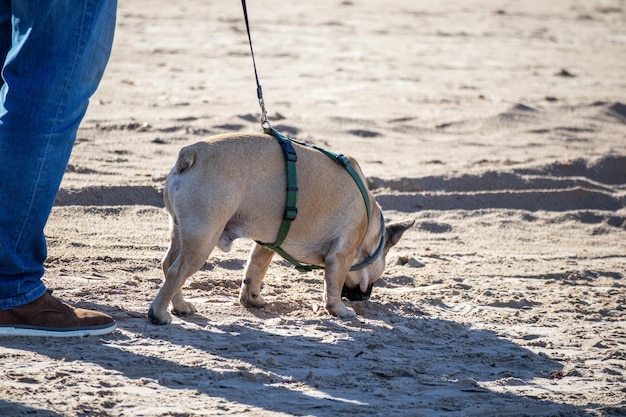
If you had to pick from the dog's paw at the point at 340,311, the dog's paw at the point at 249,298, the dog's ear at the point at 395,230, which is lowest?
Result: the dog's paw at the point at 340,311

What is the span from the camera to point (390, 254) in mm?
7016

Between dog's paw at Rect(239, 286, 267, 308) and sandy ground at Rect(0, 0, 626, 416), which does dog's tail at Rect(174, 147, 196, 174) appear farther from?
dog's paw at Rect(239, 286, 267, 308)

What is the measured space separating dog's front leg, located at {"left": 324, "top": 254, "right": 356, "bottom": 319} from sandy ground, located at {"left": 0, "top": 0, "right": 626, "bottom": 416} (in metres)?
0.10

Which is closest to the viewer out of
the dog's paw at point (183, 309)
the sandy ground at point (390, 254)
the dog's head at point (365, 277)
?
the sandy ground at point (390, 254)

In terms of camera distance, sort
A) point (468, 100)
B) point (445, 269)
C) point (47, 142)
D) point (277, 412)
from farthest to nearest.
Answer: point (468, 100), point (445, 269), point (47, 142), point (277, 412)

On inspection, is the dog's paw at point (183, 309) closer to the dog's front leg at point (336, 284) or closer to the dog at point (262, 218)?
the dog at point (262, 218)

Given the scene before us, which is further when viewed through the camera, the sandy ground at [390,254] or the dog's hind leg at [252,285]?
the dog's hind leg at [252,285]

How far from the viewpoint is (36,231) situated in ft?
14.0

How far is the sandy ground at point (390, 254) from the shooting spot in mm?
4258

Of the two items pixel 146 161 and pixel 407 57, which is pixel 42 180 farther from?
pixel 407 57

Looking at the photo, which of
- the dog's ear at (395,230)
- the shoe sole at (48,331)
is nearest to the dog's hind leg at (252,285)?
the dog's ear at (395,230)

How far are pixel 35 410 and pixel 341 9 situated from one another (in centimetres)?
1838

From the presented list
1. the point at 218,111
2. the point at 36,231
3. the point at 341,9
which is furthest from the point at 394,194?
the point at 341,9

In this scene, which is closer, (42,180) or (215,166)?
(42,180)
